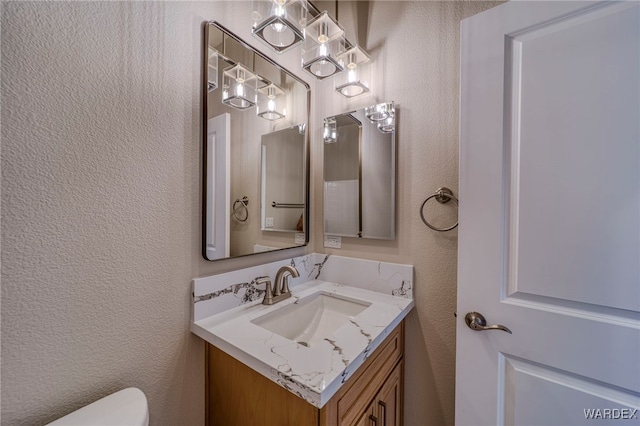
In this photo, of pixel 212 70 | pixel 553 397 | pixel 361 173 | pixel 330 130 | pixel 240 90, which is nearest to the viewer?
pixel 553 397

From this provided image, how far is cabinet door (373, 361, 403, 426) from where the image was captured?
0.93 metres

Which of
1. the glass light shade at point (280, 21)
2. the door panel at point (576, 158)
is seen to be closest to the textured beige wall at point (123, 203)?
the glass light shade at point (280, 21)

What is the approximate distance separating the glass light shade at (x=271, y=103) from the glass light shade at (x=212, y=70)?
0.77 ft

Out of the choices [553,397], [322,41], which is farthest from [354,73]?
[553,397]

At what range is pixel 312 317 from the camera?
1233 millimetres

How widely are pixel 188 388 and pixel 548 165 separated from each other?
4.82 feet

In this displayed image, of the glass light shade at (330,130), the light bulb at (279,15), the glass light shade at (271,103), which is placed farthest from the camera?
the glass light shade at (330,130)

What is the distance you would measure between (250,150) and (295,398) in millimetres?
989

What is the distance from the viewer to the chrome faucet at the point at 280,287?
112 centimetres

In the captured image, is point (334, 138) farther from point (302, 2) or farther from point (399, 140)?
point (302, 2)

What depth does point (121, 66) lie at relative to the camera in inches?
30.1

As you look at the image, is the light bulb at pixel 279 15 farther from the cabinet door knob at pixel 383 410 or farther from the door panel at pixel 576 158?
the cabinet door knob at pixel 383 410

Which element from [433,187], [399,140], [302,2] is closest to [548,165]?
[433,187]

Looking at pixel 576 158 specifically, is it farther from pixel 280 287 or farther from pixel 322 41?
pixel 280 287
